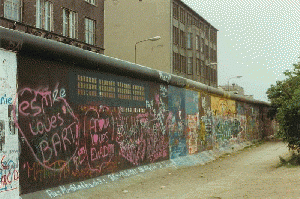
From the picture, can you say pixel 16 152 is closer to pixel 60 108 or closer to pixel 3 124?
pixel 3 124

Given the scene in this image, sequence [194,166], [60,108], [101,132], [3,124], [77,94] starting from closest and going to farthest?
[3,124]
[60,108]
[77,94]
[101,132]
[194,166]

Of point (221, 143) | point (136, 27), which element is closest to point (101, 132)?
point (221, 143)

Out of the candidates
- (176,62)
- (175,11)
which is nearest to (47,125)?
(176,62)

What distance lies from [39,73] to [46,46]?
1.82 ft

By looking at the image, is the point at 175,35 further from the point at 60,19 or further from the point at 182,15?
the point at 60,19

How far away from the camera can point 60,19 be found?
101 ft

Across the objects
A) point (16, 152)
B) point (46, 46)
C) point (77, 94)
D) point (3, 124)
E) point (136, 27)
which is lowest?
point (16, 152)

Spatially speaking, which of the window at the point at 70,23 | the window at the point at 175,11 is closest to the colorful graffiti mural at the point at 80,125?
the window at the point at 70,23

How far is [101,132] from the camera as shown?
10.0m

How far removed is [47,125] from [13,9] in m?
20.1

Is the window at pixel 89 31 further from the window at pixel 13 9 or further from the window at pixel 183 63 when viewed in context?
the window at pixel 183 63

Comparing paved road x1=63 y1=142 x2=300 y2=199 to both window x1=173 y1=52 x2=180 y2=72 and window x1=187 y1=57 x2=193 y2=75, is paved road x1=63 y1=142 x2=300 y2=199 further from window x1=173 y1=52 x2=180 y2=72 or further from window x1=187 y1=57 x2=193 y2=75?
window x1=187 y1=57 x2=193 y2=75

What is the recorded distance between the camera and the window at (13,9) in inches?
1002

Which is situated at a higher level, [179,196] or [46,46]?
[46,46]
